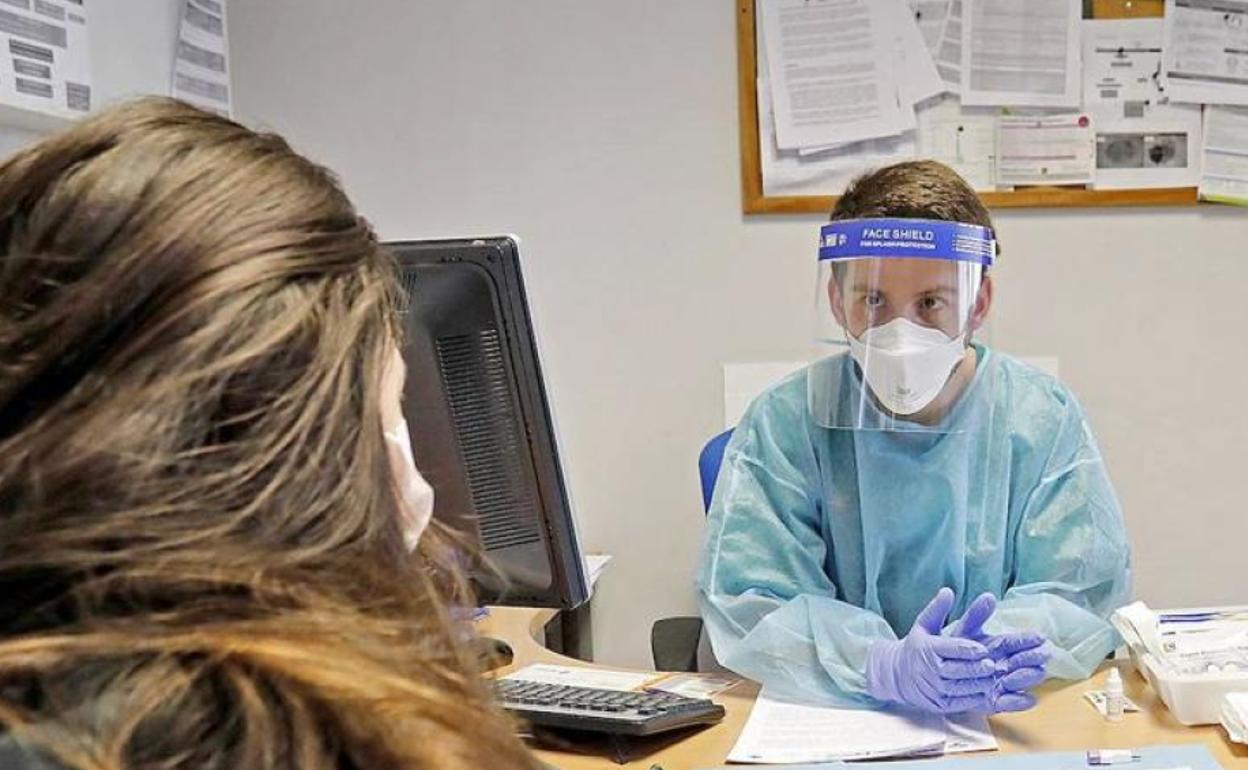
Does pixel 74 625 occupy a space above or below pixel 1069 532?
above

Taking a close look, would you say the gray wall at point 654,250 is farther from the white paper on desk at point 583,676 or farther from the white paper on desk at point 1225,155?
the white paper on desk at point 583,676

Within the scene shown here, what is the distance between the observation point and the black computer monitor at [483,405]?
108cm

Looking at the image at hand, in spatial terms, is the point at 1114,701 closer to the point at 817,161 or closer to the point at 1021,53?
the point at 817,161

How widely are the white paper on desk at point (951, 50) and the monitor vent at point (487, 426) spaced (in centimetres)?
142

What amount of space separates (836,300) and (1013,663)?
0.49 meters

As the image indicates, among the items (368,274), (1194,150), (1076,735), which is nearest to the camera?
Answer: (368,274)

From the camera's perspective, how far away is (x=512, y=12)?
2279mm

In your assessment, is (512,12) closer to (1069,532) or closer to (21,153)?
(1069,532)

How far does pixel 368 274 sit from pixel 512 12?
1.77 metres

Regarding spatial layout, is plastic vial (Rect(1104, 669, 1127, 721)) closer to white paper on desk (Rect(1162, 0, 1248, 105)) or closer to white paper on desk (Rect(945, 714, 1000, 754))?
white paper on desk (Rect(945, 714, 1000, 754))

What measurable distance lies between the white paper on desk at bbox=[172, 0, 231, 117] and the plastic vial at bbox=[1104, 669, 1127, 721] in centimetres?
171

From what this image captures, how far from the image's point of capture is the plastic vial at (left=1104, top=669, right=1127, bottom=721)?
1.27 metres

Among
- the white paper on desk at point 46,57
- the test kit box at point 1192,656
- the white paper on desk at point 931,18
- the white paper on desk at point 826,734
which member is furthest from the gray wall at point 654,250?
the white paper on desk at point 826,734

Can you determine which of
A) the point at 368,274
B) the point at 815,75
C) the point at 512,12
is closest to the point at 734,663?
the point at 368,274
